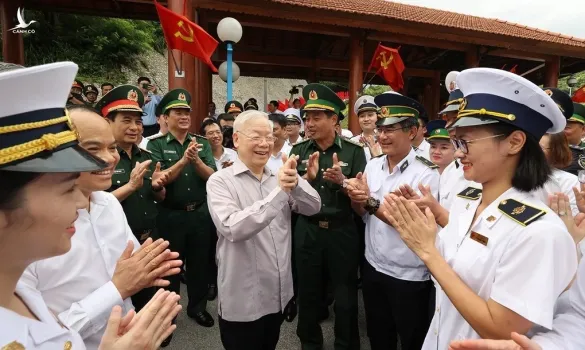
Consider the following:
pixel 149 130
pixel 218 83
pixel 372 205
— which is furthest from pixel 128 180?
pixel 218 83

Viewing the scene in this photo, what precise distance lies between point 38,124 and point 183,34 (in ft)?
18.0

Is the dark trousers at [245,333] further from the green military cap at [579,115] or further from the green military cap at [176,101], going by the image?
the green military cap at [579,115]

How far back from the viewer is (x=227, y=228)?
6.75ft

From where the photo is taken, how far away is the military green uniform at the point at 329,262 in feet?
9.68

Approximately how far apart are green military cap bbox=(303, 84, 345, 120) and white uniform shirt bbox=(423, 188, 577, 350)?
1815 mm

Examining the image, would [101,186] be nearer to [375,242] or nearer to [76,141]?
[76,141]

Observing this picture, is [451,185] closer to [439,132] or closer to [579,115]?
[439,132]

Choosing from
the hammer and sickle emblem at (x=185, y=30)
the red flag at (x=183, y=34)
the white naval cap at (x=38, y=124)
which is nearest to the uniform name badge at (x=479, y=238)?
the white naval cap at (x=38, y=124)

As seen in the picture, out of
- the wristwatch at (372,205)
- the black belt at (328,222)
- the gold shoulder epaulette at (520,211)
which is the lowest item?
the black belt at (328,222)

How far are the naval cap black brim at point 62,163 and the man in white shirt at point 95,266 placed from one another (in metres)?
0.39

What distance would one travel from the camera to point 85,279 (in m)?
1.48

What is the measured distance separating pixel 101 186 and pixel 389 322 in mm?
2310

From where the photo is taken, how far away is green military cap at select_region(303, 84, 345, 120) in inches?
125

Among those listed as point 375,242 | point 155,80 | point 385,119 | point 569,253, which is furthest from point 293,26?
point 155,80
